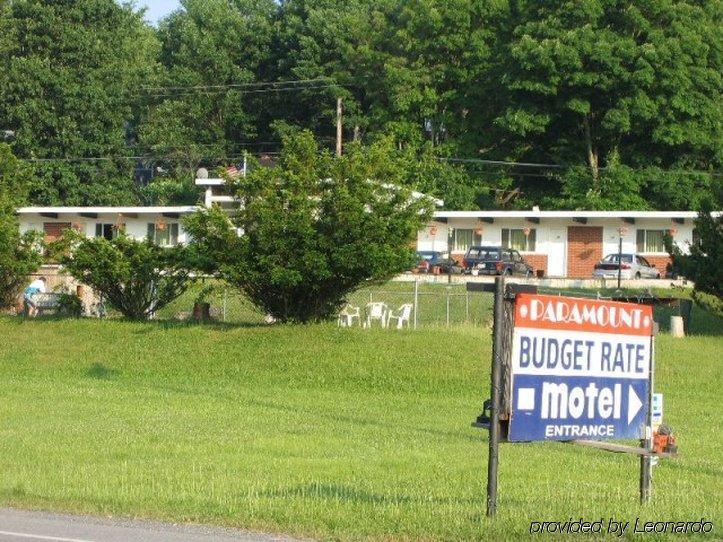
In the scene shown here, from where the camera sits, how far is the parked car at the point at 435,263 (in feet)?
171

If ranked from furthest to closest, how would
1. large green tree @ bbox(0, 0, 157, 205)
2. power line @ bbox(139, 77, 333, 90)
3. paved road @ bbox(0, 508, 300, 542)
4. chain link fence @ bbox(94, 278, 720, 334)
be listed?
power line @ bbox(139, 77, 333, 90)
large green tree @ bbox(0, 0, 157, 205)
chain link fence @ bbox(94, 278, 720, 334)
paved road @ bbox(0, 508, 300, 542)

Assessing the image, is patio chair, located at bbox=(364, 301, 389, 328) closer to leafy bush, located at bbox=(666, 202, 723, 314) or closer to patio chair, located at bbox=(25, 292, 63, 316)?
patio chair, located at bbox=(25, 292, 63, 316)

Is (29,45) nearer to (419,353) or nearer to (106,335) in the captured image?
(106,335)

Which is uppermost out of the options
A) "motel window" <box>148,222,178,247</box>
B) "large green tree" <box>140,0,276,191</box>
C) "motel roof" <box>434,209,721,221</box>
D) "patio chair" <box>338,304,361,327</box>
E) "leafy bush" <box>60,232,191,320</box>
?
"large green tree" <box>140,0,276,191</box>

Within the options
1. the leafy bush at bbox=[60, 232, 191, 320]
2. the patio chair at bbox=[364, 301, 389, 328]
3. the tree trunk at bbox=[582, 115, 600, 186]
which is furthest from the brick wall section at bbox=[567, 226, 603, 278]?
the leafy bush at bbox=[60, 232, 191, 320]

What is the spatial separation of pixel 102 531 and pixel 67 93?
6061cm

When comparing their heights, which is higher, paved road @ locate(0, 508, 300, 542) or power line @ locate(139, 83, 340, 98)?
power line @ locate(139, 83, 340, 98)

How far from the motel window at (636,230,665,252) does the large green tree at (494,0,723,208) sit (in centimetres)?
412

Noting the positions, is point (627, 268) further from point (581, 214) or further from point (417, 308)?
point (417, 308)

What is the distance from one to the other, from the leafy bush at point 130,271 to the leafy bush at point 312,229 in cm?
177

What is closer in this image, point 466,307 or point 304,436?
point 304,436

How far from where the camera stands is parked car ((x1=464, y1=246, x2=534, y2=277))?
51.9m

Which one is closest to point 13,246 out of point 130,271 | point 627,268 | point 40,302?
point 40,302

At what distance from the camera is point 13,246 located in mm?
34250
